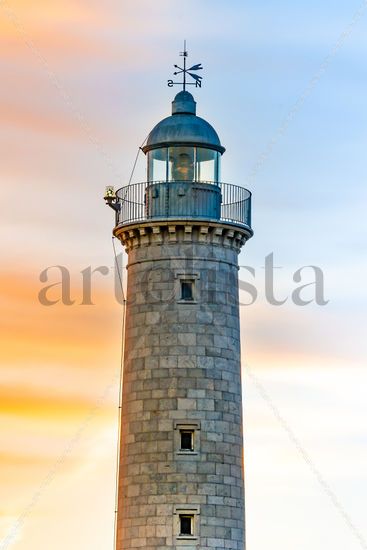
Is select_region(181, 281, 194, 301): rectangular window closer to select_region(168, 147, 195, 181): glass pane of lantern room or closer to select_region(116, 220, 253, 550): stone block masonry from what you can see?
select_region(116, 220, 253, 550): stone block masonry

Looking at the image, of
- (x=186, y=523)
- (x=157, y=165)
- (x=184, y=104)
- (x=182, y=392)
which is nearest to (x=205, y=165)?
(x=157, y=165)

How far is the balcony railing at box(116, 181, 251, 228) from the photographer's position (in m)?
57.3

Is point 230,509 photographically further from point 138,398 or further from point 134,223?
point 134,223

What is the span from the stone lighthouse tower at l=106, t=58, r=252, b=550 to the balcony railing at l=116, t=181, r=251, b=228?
28mm

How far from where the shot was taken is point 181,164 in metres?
58.1

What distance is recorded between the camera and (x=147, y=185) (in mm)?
57938

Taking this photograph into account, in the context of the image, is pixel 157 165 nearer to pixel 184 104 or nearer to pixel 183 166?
pixel 183 166

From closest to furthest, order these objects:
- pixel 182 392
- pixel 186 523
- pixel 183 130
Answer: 1. pixel 186 523
2. pixel 182 392
3. pixel 183 130

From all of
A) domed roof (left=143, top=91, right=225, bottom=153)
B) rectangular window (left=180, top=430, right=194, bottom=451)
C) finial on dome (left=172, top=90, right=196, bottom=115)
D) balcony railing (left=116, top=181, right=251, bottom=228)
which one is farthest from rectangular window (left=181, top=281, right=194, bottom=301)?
finial on dome (left=172, top=90, right=196, bottom=115)

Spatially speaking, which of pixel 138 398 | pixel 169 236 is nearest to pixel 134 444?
pixel 138 398

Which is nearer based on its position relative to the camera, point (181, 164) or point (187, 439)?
point (187, 439)

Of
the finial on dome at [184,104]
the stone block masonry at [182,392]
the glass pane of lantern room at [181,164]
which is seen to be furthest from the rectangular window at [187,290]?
the finial on dome at [184,104]

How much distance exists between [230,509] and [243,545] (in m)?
1.10

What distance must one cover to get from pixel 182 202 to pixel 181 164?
128 centimetres
